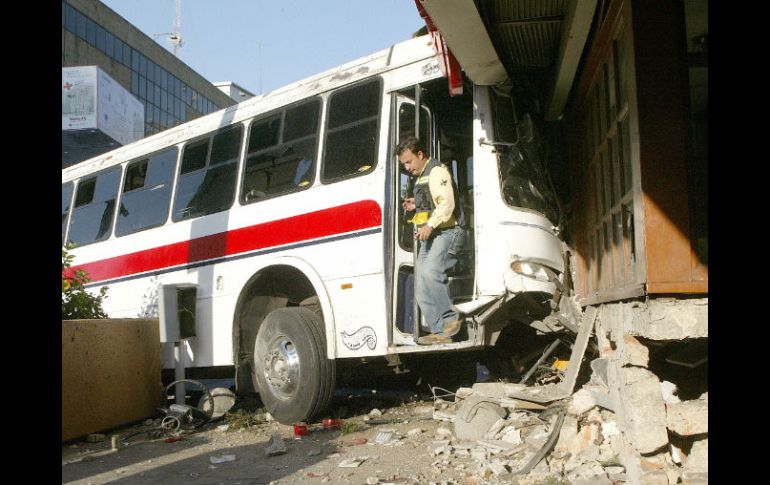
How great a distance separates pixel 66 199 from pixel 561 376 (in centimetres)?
694

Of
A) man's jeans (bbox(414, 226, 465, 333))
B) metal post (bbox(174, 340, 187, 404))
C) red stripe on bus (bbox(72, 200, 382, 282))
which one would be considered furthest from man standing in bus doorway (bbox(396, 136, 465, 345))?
metal post (bbox(174, 340, 187, 404))

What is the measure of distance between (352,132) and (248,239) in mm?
1480

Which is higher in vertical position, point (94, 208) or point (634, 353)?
point (94, 208)

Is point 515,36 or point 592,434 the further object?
point 515,36

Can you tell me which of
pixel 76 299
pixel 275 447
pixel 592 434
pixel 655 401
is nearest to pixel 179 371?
pixel 76 299

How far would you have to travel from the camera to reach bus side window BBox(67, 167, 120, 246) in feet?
26.9

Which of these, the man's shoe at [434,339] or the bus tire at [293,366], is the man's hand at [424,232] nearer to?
the man's shoe at [434,339]

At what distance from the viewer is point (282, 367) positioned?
5973mm

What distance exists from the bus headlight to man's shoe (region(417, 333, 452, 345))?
753 millimetres

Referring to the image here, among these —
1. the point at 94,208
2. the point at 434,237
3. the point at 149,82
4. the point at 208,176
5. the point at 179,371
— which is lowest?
the point at 179,371

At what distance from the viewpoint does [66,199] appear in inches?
352

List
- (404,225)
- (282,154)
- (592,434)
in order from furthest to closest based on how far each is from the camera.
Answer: (282,154), (404,225), (592,434)

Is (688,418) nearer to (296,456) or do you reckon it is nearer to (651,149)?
(651,149)
